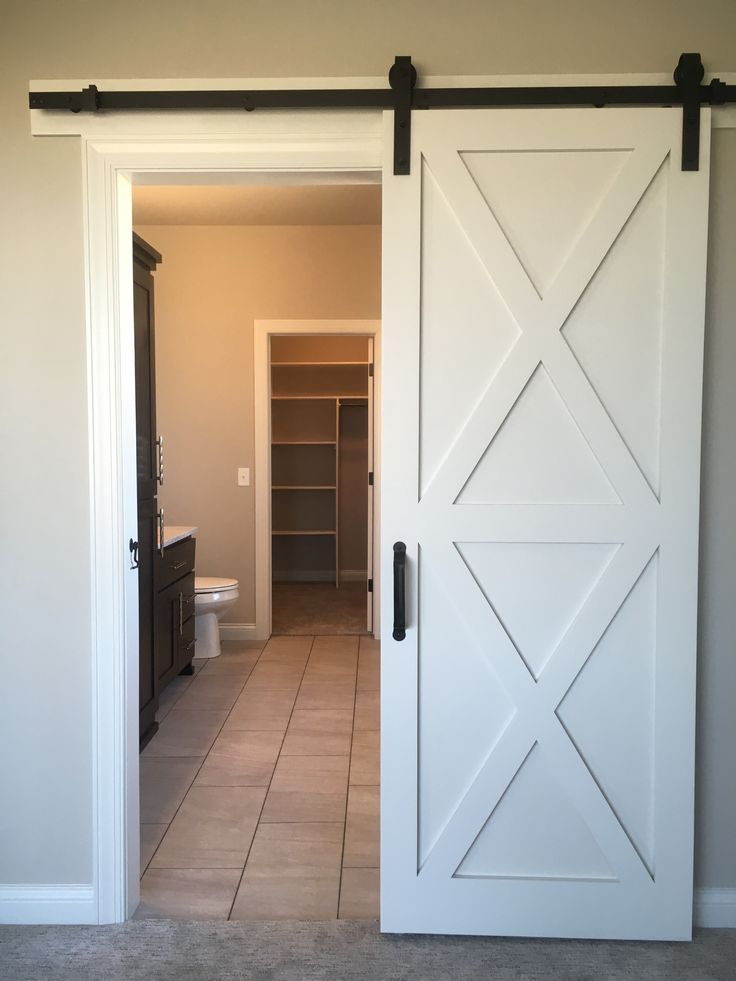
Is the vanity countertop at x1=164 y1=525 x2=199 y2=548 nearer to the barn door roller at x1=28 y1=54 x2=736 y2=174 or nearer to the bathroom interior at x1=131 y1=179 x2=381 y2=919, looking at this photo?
the bathroom interior at x1=131 y1=179 x2=381 y2=919

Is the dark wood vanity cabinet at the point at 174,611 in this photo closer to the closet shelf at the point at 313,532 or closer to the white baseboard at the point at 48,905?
the white baseboard at the point at 48,905

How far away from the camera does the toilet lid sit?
5004 millimetres

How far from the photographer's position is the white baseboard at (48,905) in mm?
2316

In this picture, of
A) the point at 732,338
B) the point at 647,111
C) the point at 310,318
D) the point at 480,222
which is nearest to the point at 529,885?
the point at 732,338

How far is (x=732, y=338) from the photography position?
2230 mm

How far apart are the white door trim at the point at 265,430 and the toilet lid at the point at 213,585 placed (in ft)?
1.20

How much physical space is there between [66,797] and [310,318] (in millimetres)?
3929

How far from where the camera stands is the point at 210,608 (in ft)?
16.7

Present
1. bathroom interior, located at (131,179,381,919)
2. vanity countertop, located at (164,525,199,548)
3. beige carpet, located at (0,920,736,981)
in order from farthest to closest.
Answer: vanity countertop, located at (164,525,199,548) → bathroom interior, located at (131,179,381,919) → beige carpet, located at (0,920,736,981)

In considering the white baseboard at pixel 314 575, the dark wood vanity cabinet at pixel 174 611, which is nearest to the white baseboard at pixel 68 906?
the dark wood vanity cabinet at pixel 174 611

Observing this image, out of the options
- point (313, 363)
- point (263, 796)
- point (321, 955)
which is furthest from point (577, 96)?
point (313, 363)

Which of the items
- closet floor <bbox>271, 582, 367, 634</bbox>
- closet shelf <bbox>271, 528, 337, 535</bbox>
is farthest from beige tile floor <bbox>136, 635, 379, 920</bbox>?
closet shelf <bbox>271, 528, 337, 535</bbox>

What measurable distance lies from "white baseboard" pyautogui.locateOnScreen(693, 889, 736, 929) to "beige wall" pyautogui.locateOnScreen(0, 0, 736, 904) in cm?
4

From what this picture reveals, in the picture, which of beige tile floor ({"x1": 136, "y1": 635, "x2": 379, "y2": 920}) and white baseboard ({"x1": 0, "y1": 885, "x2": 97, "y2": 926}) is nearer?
white baseboard ({"x1": 0, "y1": 885, "x2": 97, "y2": 926})
